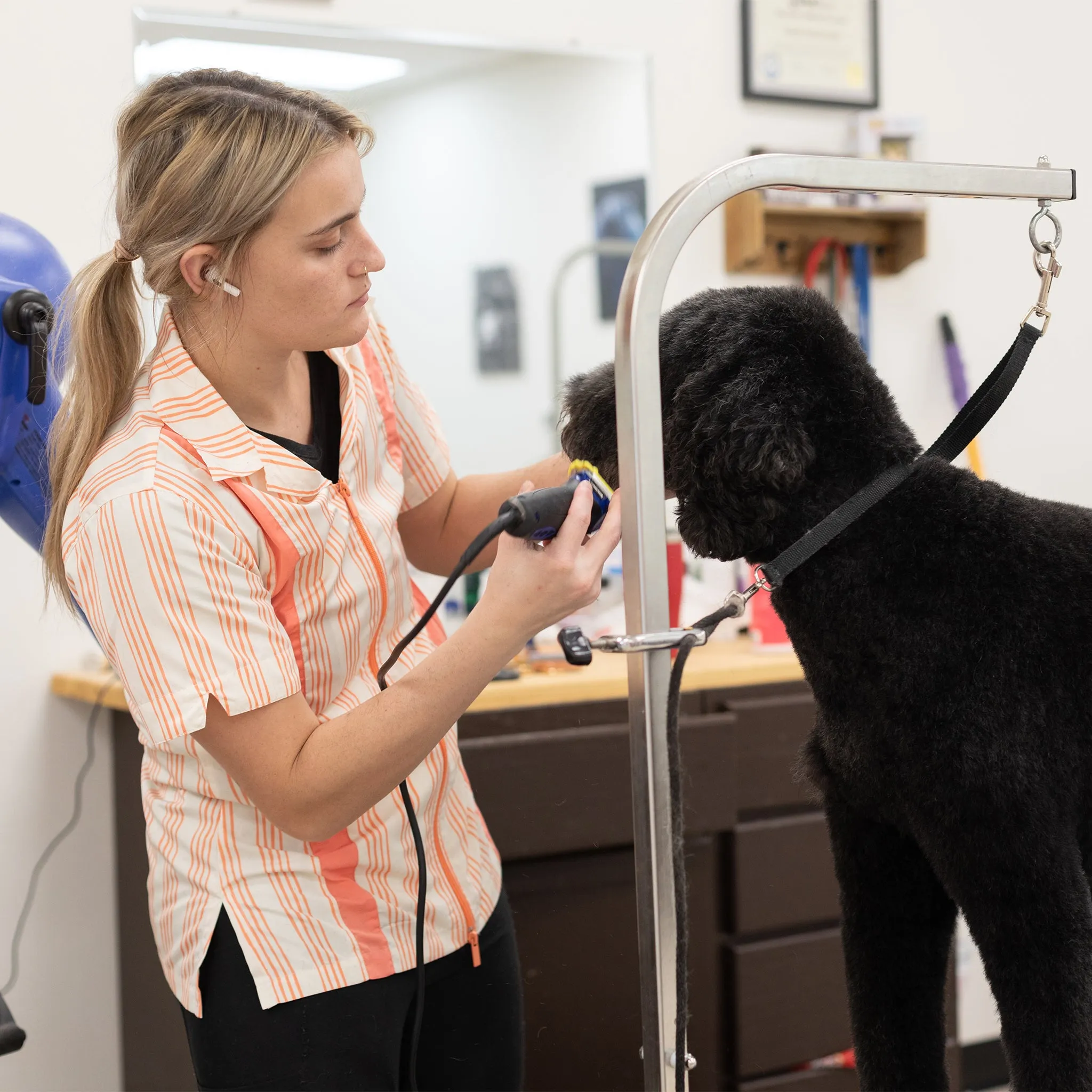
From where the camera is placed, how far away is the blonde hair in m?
0.88

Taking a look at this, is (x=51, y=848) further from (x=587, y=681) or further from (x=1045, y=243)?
(x=1045, y=243)

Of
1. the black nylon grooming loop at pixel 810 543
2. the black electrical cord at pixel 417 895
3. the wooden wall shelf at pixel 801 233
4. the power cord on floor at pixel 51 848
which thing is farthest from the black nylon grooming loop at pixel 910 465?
the wooden wall shelf at pixel 801 233

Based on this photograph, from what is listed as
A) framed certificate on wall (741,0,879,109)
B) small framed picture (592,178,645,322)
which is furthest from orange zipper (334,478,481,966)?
framed certificate on wall (741,0,879,109)

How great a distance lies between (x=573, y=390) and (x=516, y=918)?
853 mm

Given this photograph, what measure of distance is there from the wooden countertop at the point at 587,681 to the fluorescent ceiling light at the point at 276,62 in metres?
0.88

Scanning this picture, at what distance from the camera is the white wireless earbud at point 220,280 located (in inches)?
35.8

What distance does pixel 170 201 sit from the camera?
0.89 metres

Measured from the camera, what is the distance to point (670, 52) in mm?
2109

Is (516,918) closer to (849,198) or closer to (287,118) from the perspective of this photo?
(287,118)

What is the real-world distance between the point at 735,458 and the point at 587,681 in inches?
35.6

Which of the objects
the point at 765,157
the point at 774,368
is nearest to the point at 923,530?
the point at 774,368

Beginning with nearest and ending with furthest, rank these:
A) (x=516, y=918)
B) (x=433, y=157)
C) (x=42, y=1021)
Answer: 1. (x=516, y=918)
2. (x=42, y=1021)
3. (x=433, y=157)

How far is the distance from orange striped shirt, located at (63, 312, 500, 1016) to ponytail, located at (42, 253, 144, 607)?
0.02m

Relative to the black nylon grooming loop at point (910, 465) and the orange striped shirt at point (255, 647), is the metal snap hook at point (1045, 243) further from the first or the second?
the orange striped shirt at point (255, 647)
